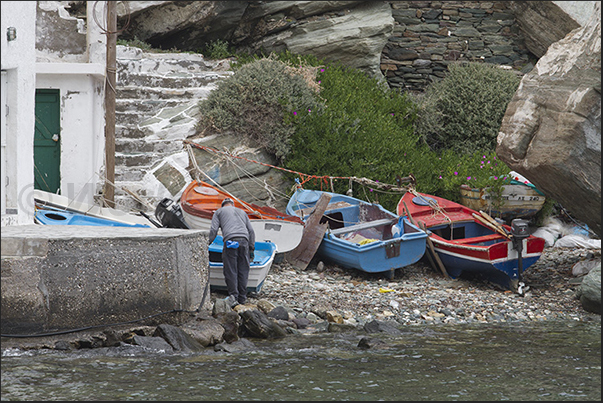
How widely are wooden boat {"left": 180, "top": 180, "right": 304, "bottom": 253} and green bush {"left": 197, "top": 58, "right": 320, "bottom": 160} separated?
6.65ft

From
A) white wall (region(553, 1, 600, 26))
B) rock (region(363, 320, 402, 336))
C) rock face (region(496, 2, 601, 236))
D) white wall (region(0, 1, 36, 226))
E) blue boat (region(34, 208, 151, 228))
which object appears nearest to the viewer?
white wall (region(0, 1, 36, 226))

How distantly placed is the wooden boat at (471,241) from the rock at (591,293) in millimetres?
1172

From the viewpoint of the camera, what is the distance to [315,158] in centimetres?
1480

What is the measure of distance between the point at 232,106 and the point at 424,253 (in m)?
5.13

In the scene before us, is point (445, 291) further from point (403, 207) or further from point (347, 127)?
point (347, 127)

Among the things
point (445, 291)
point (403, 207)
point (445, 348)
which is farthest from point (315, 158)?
point (445, 348)

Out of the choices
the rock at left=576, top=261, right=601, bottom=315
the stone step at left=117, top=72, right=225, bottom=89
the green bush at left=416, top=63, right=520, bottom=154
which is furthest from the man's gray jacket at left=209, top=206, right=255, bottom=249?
the green bush at left=416, top=63, right=520, bottom=154

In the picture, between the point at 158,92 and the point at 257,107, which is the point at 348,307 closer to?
the point at 257,107

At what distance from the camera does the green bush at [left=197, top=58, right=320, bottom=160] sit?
49.4 ft

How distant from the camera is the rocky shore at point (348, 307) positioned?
835cm

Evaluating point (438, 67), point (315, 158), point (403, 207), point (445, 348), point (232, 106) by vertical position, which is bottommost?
point (445, 348)

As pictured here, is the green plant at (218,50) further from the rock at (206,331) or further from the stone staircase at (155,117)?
the rock at (206,331)

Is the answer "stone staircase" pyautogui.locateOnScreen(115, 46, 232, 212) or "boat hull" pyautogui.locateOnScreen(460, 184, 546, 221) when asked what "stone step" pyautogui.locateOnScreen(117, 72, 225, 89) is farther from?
"boat hull" pyautogui.locateOnScreen(460, 184, 546, 221)

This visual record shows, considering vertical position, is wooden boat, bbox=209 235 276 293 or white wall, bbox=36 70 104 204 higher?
white wall, bbox=36 70 104 204
